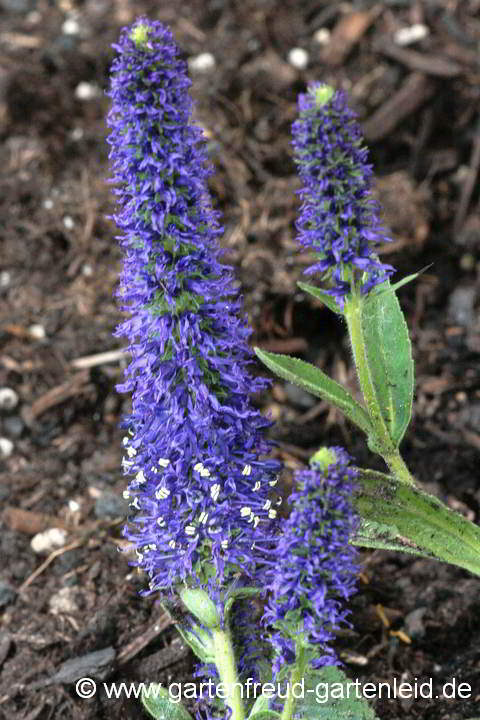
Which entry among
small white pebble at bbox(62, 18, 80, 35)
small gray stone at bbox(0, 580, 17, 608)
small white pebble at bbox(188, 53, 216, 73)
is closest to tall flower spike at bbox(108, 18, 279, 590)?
small gray stone at bbox(0, 580, 17, 608)

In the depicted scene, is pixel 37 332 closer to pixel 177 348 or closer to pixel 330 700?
pixel 177 348

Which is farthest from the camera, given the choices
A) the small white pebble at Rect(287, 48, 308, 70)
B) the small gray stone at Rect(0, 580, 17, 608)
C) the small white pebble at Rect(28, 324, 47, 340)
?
the small white pebble at Rect(287, 48, 308, 70)

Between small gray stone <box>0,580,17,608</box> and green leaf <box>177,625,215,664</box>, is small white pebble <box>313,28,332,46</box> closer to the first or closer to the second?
small gray stone <box>0,580,17,608</box>

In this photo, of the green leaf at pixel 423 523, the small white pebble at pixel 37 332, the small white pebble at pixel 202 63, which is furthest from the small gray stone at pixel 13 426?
the small white pebble at pixel 202 63

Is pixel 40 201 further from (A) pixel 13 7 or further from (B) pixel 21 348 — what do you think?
(A) pixel 13 7

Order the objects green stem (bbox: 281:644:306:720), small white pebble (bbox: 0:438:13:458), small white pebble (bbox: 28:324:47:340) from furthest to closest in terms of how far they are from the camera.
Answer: small white pebble (bbox: 28:324:47:340), small white pebble (bbox: 0:438:13:458), green stem (bbox: 281:644:306:720)

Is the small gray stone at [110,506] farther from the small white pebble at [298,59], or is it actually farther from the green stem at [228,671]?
the small white pebble at [298,59]
